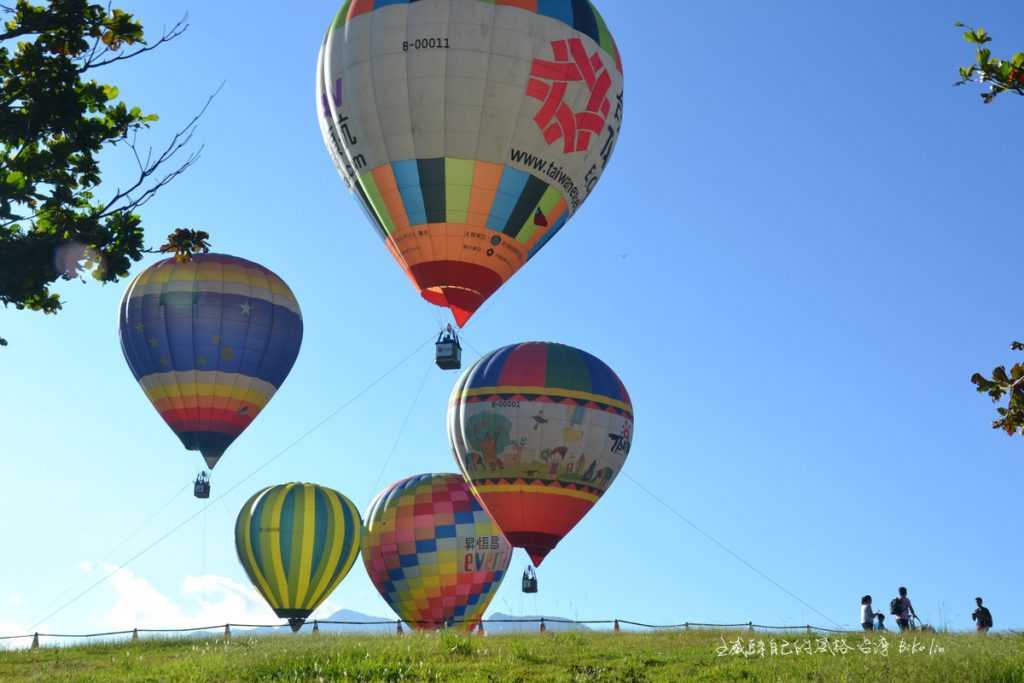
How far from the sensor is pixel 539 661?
23312 millimetres

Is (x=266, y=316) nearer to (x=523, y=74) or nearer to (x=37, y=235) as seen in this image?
(x=523, y=74)

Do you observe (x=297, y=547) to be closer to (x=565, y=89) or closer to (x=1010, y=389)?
(x=565, y=89)

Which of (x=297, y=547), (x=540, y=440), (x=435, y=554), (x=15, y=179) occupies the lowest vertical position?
(x=435, y=554)

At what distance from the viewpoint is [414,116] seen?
35.3 meters

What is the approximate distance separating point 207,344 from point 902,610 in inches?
1070

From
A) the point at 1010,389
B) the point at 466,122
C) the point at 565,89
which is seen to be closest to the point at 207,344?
the point at 466,122

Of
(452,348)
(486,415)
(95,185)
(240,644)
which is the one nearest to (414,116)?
(452,348)

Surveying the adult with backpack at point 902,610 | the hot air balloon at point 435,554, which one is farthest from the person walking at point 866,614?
the hot air balloon at point 435,554

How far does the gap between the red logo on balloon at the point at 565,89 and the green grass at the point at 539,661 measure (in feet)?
47.8

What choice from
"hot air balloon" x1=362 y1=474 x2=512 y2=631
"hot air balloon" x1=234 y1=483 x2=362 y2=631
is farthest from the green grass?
"hot air balloon" x1=234 y1=483 x2=362 y2=631

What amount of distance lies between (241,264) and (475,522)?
13188mm

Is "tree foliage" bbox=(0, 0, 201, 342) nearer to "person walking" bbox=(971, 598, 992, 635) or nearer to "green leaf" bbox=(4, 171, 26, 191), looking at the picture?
"green leaf" bbox=(4, 171, 26, 191)

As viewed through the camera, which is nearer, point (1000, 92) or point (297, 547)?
point (1000, 92)

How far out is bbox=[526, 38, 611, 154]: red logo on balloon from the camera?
3562 cm
